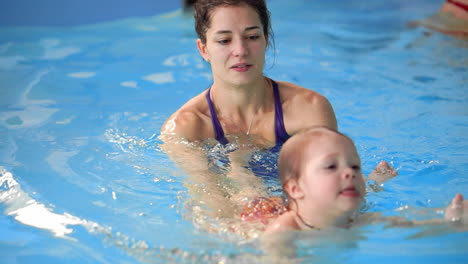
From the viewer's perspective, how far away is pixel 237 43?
Answer: 3.13m

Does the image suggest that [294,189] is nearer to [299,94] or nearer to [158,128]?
[299,94]

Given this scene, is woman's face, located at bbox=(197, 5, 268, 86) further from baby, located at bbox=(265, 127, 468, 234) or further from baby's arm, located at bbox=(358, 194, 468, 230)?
baby's arm, located at bbox=(358, 194, 468, 230)

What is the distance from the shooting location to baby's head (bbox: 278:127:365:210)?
2400 mm

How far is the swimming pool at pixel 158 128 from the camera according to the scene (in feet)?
8.48

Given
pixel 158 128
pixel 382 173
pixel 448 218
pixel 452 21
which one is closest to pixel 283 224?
pixel 448 218

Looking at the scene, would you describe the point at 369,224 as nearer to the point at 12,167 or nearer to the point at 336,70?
the point at 12,167

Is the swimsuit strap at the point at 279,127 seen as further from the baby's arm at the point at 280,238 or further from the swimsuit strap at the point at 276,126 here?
the baby's arm at the point at 280,238

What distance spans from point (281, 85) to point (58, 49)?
13.5ft

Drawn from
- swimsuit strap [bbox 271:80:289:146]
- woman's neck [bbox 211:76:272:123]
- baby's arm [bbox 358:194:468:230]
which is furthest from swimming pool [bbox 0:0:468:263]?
swimsuit strap [bbox 271:80:289:146]

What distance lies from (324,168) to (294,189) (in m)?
0.20

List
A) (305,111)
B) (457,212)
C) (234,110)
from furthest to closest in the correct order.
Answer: (234,110) < (305,111) < (457,212)

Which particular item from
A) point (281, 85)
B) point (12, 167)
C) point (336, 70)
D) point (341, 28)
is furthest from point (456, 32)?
point (12, 167)

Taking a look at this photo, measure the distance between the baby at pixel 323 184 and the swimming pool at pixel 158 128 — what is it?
0.09m

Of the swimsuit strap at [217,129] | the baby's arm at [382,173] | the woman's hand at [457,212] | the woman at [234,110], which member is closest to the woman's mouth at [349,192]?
the woman's hand at [457,212]
